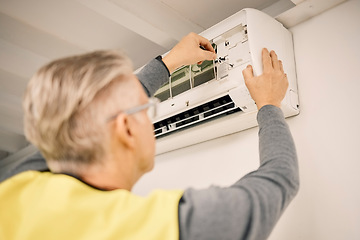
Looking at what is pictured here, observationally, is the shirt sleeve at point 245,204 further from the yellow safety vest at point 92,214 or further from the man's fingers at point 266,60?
the man's fingers at point 266,60

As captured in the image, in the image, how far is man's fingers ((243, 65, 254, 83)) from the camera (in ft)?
3.84

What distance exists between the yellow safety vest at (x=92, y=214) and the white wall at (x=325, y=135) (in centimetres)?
82

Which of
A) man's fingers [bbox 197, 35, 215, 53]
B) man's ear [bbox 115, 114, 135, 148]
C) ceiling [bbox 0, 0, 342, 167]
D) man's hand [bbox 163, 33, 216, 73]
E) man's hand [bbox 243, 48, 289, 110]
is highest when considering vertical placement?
ceiling [bbox 0, 0, 342, 167]

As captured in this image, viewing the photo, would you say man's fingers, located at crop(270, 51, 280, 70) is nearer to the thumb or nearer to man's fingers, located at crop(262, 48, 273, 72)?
man's fingers, located at crop(262, 48, 273, 72)

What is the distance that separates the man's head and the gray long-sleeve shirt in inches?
8.9

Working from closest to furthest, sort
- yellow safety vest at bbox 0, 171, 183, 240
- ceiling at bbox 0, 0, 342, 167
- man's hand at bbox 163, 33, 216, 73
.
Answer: yellow safety vest at bbox 0, 171, 183, 240 < man's hand at bbox 163, 33, 216, 73 < ceiling at bbox 0, 0, 342, 167

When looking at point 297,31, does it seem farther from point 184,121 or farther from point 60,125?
point 60,125

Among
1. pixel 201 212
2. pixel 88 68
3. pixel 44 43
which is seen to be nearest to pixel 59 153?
pixel 88 68

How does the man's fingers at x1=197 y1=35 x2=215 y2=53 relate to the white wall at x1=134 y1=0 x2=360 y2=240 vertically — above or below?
above

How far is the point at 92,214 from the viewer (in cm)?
62

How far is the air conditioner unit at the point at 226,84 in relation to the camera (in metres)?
1.29

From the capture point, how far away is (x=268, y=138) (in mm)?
861

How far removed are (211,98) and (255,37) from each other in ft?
1.06

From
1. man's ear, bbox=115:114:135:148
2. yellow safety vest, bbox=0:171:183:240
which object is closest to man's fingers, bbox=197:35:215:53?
man's ear, bbox=115:114:135:148
